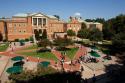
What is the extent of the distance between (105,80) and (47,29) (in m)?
53.9

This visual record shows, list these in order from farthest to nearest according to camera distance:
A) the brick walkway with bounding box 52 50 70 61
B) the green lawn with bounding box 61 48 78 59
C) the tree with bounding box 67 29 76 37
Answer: the tree with bounding box 67 29 76 37, the green lawn with bounding box 61 48 78 59, the brick walkway with bounding box 52 50 70 61

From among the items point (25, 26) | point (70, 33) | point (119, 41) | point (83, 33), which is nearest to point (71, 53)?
point (119, 41)

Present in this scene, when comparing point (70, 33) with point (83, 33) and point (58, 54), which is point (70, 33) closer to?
point (83, 33)

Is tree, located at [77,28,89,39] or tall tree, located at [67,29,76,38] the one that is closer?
tall tree, located at [67,29,76,38]

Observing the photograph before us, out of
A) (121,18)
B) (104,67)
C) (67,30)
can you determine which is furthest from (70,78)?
(67,30)

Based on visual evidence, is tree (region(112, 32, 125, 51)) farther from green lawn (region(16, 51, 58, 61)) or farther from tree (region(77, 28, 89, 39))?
tree (region(77, 28, 89, 39))

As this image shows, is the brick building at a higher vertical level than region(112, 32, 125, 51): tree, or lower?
higher

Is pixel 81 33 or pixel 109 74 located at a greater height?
pixel 81 33

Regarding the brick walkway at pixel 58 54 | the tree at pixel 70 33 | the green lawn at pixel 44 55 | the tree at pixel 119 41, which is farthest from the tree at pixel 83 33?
the green lawn at pixel 44 55

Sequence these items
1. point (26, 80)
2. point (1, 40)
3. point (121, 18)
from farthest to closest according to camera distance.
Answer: point (1, 40) < point (121, 18) < point (26, 80)

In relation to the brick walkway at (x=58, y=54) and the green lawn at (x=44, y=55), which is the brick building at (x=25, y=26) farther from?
the brick walkway at (x=58, y=54)

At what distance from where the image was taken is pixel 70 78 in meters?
33.6

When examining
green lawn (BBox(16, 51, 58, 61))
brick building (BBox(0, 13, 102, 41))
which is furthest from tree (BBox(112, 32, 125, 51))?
brick building (BBox(0, 13, 102, 41))

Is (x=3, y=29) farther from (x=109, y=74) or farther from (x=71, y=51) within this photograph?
(x=109, y=74)
